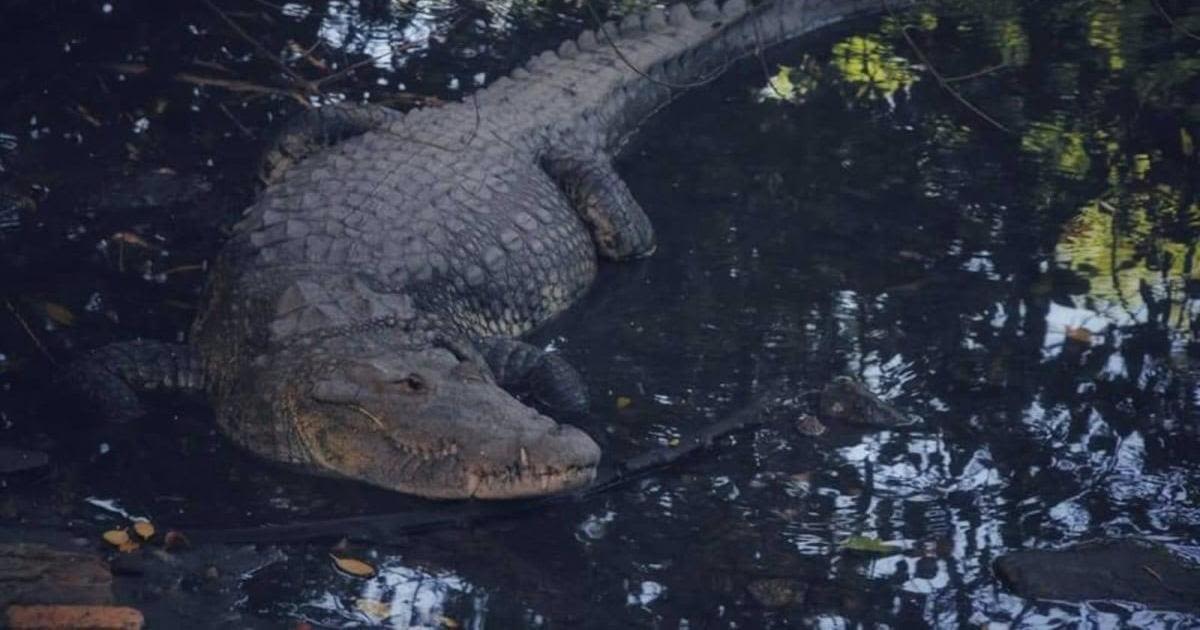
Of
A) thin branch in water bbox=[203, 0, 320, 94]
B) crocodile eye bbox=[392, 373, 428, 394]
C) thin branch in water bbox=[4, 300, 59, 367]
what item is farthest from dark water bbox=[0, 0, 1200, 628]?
thin branch in water bbox=[203, 0, 320, 94]

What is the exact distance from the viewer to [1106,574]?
452 cm

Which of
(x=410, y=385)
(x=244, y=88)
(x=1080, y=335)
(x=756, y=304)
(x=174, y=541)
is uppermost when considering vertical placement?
(x=244, y=88)

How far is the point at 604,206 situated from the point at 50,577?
138 inches

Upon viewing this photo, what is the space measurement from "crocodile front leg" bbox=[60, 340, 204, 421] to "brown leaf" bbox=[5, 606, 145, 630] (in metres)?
1.49

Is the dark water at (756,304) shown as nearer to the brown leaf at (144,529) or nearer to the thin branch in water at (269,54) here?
the brown leaf at (144,529)

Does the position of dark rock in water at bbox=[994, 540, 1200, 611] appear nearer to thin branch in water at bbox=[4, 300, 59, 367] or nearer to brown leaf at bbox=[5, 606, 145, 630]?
brown leaf at bbox=[5, 606, 145, 630]

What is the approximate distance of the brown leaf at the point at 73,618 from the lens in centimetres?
390

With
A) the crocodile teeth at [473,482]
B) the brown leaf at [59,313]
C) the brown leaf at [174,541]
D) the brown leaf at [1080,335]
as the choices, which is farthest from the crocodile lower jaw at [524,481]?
the brown leaf at [1080,335]

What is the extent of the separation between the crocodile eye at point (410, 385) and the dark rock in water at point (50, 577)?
3.54 feet

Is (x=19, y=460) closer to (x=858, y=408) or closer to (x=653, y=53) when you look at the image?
(x=858, y=408)

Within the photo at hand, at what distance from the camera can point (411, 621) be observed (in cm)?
423

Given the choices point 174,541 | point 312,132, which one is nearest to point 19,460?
point 174,541

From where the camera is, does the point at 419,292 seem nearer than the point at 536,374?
No

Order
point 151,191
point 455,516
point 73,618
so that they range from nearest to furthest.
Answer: point 73,618
point 455,516
point 151,191
